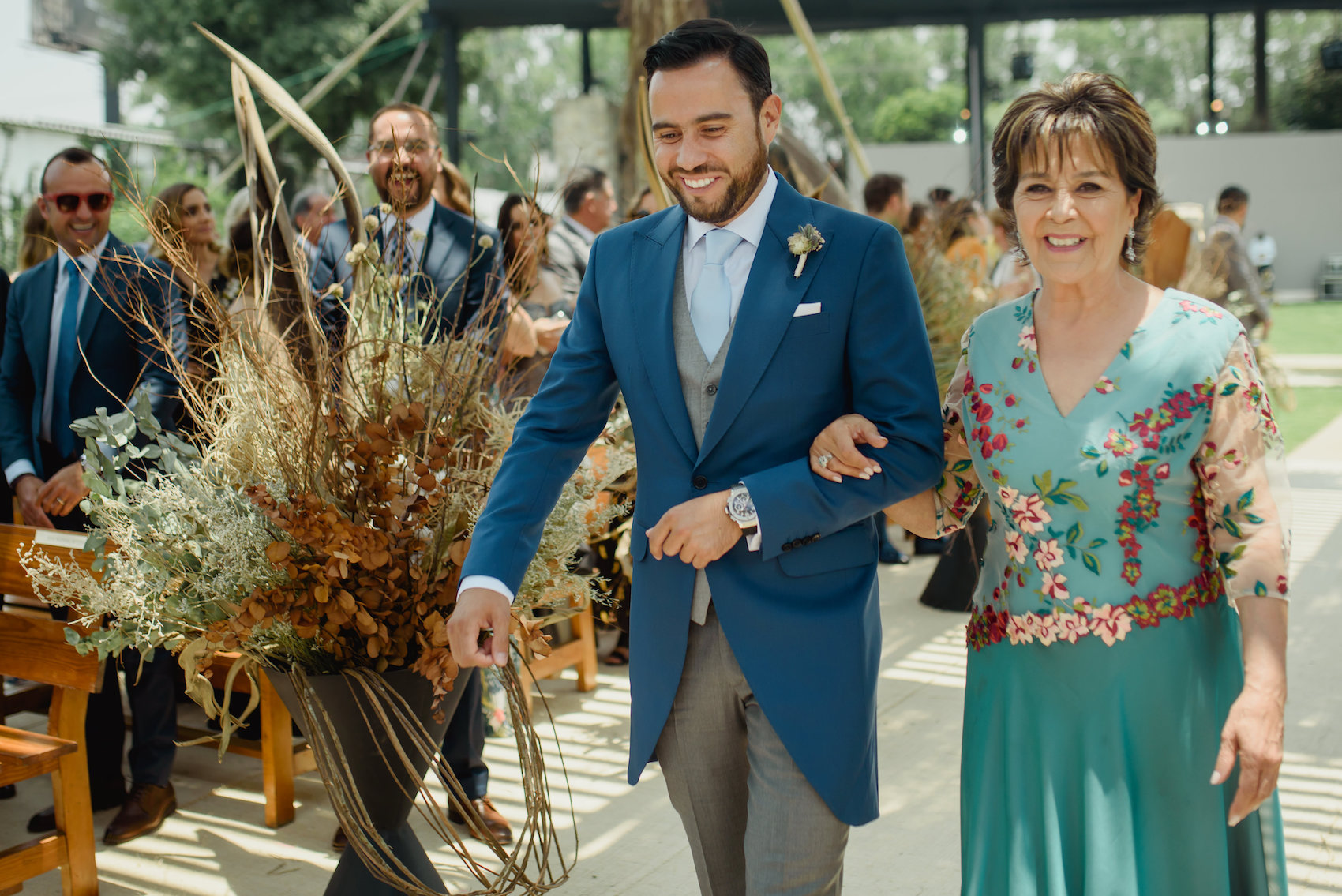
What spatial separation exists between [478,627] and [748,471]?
1.62 ft

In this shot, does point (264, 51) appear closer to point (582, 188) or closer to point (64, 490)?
point (582, 188)

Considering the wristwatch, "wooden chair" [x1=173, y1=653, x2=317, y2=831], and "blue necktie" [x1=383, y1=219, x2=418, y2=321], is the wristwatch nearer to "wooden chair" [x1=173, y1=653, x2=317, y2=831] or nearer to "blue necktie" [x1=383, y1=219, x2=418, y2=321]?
"blue necktie" [x1=383, y1=219, x2=418, y2=321]

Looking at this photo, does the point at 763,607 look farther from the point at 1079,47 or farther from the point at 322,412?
the point at 1079,47

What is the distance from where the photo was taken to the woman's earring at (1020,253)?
1.94 metres

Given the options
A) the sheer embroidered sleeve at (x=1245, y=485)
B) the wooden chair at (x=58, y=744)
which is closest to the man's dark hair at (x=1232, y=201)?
the sheer embroidered sleeve at (x=1245, y=485)

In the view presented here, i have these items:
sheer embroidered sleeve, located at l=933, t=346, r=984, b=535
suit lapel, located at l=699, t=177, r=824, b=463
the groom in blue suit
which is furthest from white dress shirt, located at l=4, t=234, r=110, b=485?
sheer embroidered sleeve, located at l=933, t=346, r=984, b=535

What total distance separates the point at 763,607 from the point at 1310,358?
1620 cm

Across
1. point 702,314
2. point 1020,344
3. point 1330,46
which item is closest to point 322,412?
point 702,314

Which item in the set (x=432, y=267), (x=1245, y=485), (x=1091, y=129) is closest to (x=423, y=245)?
(x=432, y=267)

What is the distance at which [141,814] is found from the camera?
346cm

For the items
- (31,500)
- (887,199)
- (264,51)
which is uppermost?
(264,51)

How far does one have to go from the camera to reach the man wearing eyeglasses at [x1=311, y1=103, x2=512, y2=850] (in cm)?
286

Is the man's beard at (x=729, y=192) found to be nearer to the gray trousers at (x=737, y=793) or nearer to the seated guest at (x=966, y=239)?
the gray trousers at (x=737, y=793)

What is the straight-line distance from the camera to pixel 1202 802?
1775 millimetres
